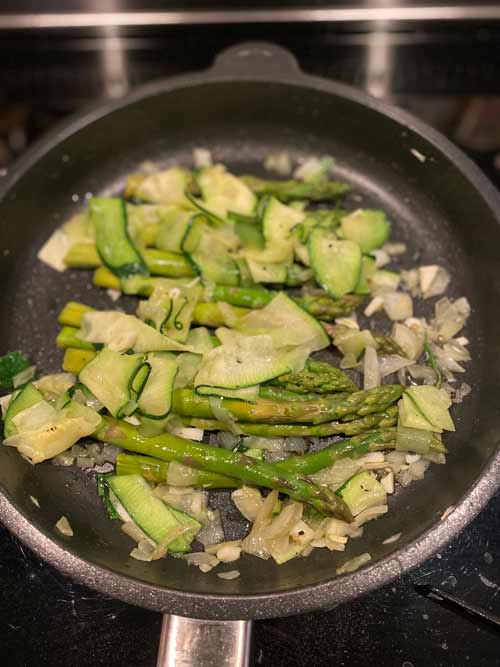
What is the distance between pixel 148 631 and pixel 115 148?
6.30 ft

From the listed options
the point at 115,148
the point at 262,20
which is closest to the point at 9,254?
the point at 115,148

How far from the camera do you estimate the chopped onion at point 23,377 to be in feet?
7.50

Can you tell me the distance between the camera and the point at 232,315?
2.34m

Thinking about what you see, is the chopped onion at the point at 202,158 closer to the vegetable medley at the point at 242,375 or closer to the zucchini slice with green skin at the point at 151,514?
the vegetable medley at the point at 242,375

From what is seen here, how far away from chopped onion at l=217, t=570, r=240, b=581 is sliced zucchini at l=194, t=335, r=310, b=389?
581 mm

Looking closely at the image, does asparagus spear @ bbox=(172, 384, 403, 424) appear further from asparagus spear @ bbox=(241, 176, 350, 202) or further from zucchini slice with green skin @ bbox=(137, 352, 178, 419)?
asparagus spear @ bbox=(241, 176, 350, 202)

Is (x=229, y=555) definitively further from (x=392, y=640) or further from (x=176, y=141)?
(x=176, y=141)

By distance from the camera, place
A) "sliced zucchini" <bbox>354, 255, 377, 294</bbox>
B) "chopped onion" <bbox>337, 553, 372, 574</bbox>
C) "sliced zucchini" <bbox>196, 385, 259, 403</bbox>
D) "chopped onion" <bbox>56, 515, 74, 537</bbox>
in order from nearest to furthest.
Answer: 1. "chopped onion" <bbox>337, 553, 372, 574</bbox>
2. "chopped onion" <bbox>56, 515, 74, 537</bbox>
3. "sliced zucchini" <bbox>196, 385, 259, 403</bbox>
4. "sliced zucchini" <bbox>354, 255, 377, 294</bbox>

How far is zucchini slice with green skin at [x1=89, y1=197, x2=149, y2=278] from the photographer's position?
245 cm

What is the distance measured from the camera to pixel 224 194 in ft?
8.64

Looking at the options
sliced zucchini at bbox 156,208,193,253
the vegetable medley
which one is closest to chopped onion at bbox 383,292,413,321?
the vegetable medley

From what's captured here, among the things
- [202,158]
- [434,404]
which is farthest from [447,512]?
[202,158]

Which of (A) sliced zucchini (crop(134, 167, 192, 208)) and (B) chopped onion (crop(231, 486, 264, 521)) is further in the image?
(A) sliced zucchini (crop(134, 167, 192, 208))

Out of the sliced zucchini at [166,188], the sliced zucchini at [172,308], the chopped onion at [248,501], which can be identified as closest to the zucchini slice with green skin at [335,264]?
the sliced zucchini at [172,308]
